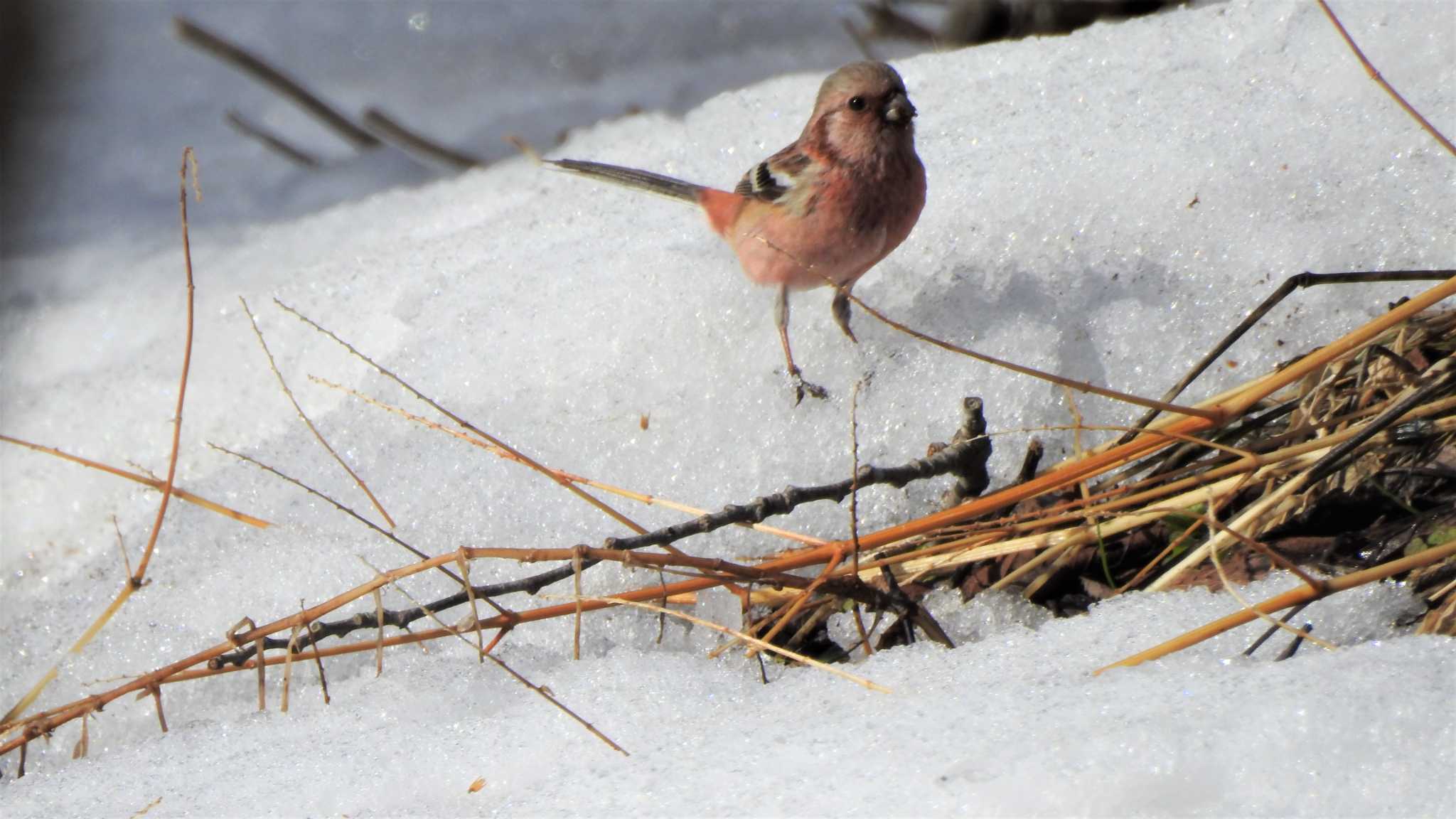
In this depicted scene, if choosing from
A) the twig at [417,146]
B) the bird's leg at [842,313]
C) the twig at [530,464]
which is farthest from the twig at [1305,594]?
the twig at [417,146]

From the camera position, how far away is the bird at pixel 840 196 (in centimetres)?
269

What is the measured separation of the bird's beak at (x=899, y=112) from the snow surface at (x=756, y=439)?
0.26 m

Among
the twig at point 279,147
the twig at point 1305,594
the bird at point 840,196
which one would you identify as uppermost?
the twig at point 279,147

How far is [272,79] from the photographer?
593 cm

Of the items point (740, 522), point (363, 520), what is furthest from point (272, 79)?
point (740, 522)

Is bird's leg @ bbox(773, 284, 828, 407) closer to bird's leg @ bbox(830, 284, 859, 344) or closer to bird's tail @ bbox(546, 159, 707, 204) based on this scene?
bird's leg @ bbox(830, 284, 859, 344)

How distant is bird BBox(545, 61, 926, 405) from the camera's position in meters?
2.69

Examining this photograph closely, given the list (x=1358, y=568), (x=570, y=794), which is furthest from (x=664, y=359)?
(x=1358, y=568)

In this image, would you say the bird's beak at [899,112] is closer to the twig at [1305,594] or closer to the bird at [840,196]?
the bird at [840,196]

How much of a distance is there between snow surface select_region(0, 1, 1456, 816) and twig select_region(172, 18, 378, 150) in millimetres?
1791

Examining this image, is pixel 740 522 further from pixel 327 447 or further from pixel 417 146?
pixel 417 146

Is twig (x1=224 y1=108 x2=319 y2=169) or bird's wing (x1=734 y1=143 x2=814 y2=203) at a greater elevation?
twig (x1=224 y1=108 x2=319 y2=169)

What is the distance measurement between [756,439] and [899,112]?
2.71 feet

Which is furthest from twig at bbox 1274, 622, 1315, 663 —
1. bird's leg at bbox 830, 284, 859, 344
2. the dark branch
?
bird's leg at bbox 830, 284, 859, 344
